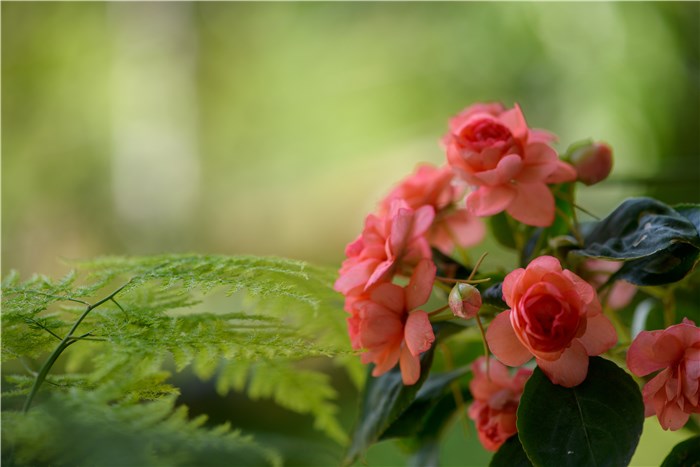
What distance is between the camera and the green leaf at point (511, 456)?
1.10 ft

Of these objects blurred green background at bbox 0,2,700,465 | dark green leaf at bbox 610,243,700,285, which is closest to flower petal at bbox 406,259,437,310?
dark green leaf at bbox 610,243,700,285

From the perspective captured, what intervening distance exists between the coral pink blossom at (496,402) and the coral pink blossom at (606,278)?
7 cm

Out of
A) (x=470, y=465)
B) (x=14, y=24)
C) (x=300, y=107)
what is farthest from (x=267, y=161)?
(x=470, y=465)

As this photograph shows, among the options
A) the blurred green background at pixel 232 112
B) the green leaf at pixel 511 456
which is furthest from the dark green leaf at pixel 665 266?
the blurred green background at pixel 232 112

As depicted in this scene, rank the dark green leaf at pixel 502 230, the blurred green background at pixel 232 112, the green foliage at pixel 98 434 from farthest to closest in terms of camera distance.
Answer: the blurred green background at pixel 232 112 → the dark green leaf at pixel 502 230 → the green foliage at pixel 98 434

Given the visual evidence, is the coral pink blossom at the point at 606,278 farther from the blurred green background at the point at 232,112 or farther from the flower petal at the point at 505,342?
the blurred green background at the point at 232,112

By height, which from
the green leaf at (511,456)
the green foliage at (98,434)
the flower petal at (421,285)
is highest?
the green foliage at (98,434)

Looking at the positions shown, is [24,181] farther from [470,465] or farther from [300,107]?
[470,465]

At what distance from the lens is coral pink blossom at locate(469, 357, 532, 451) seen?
0.36 metres

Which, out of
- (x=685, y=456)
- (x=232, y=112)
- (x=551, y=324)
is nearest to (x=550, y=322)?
(x=551, y=324)

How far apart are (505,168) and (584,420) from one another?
0.13 m

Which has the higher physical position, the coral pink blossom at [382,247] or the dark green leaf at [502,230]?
the coral pink blossom at [382,247]

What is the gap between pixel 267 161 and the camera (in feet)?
7.67

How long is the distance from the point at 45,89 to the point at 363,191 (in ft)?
3.48
